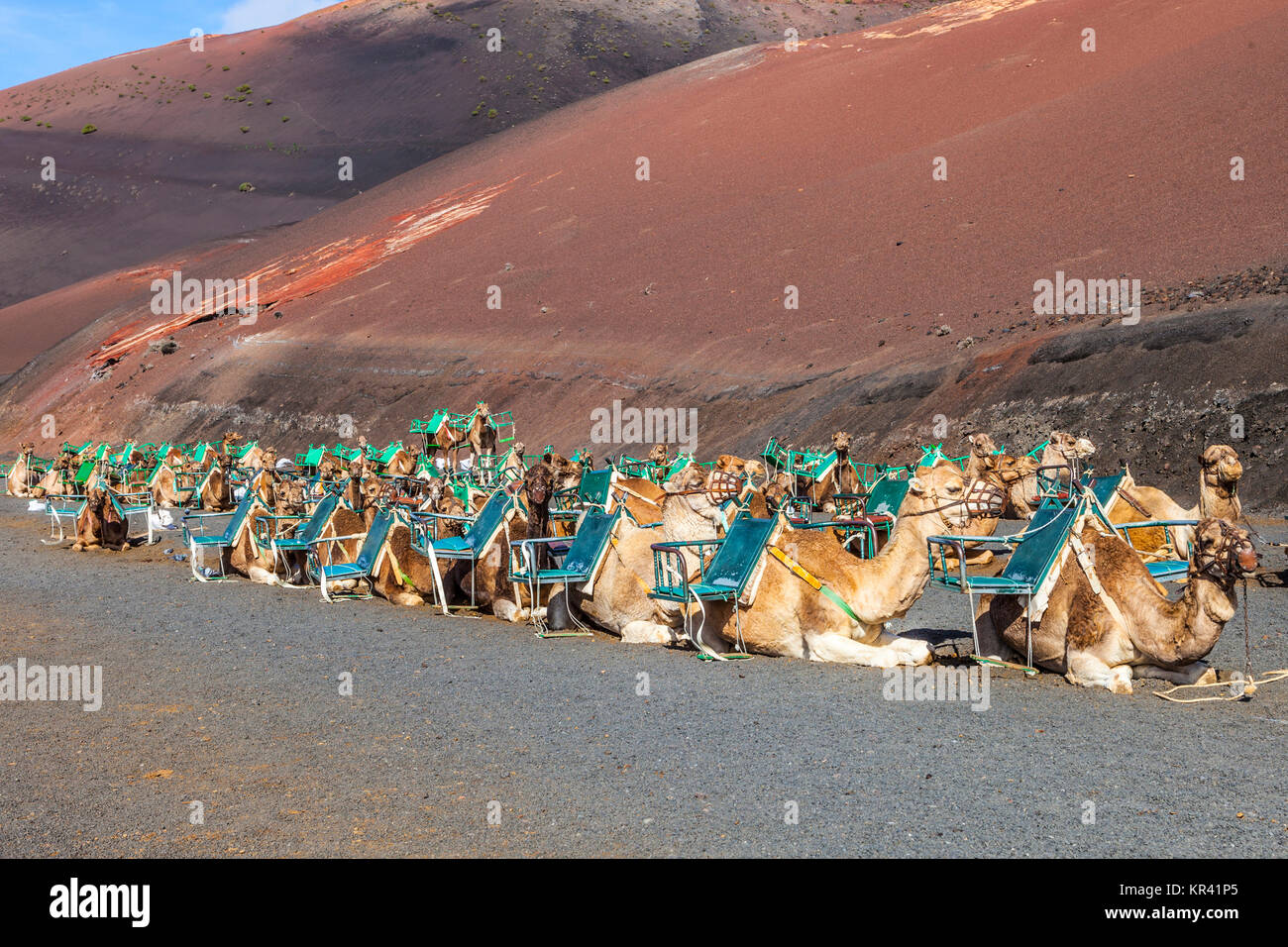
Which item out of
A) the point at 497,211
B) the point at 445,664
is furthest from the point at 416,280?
the point at 445,664

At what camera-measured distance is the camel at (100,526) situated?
2127 cm

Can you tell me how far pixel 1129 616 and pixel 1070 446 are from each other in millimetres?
8641

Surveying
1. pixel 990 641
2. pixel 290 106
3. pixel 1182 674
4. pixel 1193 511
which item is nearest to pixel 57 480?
pixel 1193 511

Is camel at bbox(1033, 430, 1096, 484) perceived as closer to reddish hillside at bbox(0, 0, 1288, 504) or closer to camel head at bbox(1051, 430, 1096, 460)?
camel head at bbox(1051, 430, 1096, 460)

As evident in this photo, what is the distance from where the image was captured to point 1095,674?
330 inches

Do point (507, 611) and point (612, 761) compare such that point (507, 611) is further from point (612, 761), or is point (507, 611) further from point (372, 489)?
point (612, 761)

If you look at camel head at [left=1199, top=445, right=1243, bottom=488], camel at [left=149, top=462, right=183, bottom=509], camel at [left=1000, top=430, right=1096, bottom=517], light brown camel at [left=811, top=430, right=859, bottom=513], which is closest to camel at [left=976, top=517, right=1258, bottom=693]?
camel head at [left=1199, top=445, right=1243, bottom=488]

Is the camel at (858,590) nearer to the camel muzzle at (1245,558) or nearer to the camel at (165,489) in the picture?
the camel muzzle at (1245,558)

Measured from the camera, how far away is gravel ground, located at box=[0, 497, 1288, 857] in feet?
19.6

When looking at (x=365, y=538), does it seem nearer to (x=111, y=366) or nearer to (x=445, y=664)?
(x=445, y=664)

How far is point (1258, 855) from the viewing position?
5410mm

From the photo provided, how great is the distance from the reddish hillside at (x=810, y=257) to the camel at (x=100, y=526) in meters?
17.7

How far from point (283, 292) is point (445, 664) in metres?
64.3

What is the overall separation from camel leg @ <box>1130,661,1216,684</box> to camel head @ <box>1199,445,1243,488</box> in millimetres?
3679
